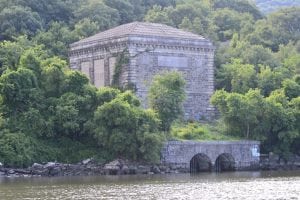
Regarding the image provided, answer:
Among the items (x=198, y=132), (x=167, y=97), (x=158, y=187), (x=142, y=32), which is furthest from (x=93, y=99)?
(x=158, y=187)

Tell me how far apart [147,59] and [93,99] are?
1050 cm

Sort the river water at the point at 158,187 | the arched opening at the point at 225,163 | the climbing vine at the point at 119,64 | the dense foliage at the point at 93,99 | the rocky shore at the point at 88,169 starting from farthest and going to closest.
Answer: the climbing vine at the point at 119,64 → the arched opening at the point at 225,163 → the dense foliage at the point at 93,99 → the rocky shore at the point at 88,169 → the river water at the point at 158,187

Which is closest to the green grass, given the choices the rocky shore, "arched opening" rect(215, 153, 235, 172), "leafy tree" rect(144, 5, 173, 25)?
"arched opening" rect(215, 153, 235, 172)

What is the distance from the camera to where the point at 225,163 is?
7819cm

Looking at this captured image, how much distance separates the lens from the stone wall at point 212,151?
73.4m

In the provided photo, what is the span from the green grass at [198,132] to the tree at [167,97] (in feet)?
5.05

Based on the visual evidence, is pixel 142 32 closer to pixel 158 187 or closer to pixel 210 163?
pixel 210 163

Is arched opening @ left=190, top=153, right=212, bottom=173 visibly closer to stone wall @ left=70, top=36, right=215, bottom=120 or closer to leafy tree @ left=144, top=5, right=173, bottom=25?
stone wall @ left=70, top=36, right=215, bottom=120

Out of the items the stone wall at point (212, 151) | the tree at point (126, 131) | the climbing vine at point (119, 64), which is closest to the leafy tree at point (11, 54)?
the climbing vine at point (119, 64)

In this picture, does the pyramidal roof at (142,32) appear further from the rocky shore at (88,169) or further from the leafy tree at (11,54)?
the rocky shore at (88,169)

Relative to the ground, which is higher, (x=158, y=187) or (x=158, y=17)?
(x=158, y=17)

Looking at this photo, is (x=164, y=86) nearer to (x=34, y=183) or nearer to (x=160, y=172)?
(x=160, y=172)

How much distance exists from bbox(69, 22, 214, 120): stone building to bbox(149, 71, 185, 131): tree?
5.79 m

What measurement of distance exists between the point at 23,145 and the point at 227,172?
1801 cm
